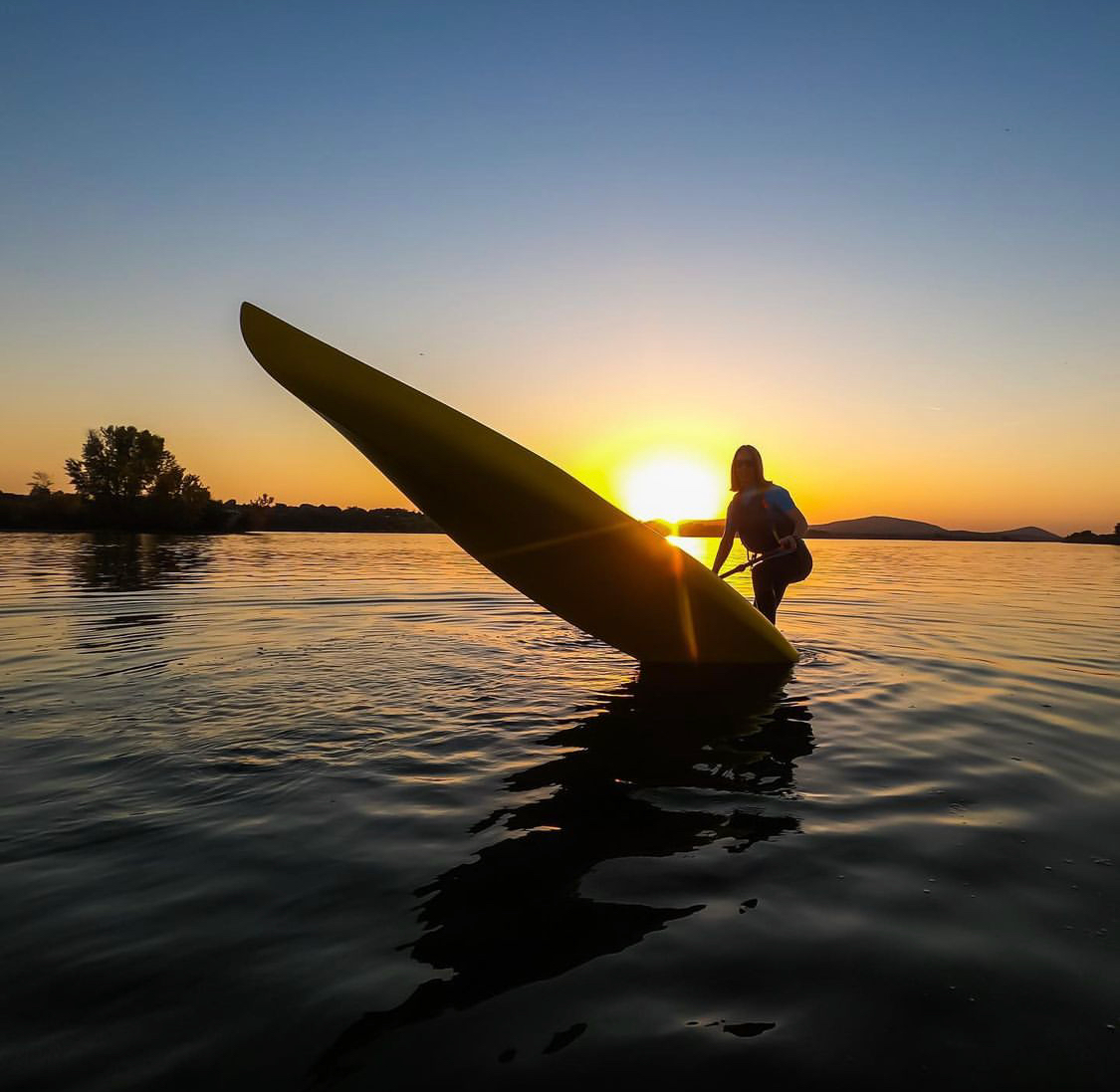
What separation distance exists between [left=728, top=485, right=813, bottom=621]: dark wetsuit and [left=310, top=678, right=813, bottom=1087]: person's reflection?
7.04ft

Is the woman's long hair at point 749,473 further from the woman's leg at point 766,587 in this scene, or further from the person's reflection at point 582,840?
the person's reflection at point 582,840

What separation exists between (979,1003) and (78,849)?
288 centimetres

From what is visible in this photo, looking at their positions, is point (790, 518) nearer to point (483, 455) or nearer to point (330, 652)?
point (483, 455)

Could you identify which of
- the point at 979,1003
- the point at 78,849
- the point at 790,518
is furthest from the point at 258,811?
the point at 790,518

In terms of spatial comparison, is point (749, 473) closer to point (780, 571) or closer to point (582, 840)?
point (780, 571)

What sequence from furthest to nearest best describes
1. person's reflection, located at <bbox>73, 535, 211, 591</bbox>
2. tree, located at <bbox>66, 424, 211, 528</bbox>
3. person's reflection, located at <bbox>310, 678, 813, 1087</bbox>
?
tree, located at <bbox>66, 424, 211, 528</bbox> < person's reflection, located at <bbox>73, 535, 211, 591</bbox> < person's reflection, located at <bbox>310, 678, 813, 1087</bbox>

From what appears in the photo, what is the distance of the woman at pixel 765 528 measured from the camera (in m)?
6.50

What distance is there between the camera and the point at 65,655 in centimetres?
616

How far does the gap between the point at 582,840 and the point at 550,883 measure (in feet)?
1.19

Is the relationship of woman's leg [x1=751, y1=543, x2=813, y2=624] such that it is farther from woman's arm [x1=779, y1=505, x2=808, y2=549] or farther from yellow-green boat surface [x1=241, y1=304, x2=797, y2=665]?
yellow-green boat surface [x1=241, y1=304, x2=797, y2=665]

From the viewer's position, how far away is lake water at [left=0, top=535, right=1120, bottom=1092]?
1.58 metres

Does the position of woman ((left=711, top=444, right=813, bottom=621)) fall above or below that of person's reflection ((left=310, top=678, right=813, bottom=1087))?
above

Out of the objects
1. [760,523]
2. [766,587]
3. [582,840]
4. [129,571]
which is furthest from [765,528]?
[129,571]

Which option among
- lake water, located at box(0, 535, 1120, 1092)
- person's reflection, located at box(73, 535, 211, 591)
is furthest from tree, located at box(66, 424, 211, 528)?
lake water, located at box(0, 535, 1120, 1092)
